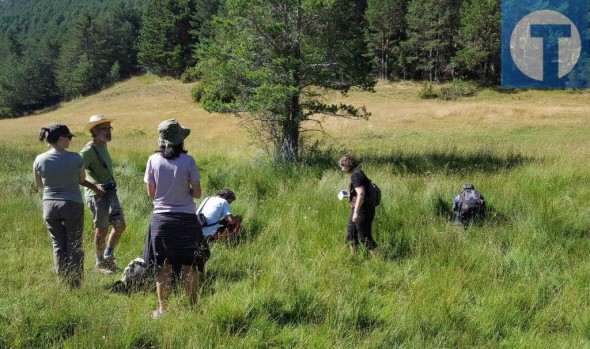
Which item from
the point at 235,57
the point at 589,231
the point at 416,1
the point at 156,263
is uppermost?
the point at 416,1

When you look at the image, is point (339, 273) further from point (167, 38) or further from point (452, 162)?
point (167, 38)

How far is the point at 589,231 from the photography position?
601cm

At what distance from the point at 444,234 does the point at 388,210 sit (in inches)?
46.6

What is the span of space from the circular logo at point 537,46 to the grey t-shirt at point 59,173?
5245cm

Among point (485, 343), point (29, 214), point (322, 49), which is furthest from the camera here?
point (322, 49)

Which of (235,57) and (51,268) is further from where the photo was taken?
(235,57)

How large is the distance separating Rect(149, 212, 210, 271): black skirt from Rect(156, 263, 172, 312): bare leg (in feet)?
0.20

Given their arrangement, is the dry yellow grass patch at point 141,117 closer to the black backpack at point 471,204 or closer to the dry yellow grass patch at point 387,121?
the dry yellow grass patch at point 387,121

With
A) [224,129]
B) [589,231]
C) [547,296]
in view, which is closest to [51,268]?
[547,296]

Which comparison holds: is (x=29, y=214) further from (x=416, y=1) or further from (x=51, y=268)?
(x=416, y=1)

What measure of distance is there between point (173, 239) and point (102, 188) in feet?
5.17

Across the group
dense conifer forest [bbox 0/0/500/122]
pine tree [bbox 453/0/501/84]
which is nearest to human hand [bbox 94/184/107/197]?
dense conifer forest [bbox 0/0/500/122]

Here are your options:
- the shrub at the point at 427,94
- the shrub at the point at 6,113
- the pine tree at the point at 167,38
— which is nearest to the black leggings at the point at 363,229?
the shrub at the point at 427,94

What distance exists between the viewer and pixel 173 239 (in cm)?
385
